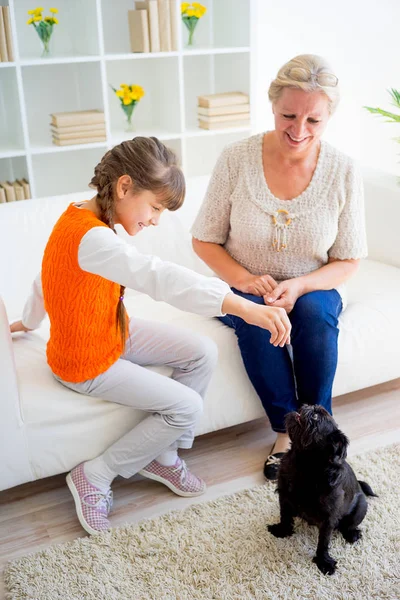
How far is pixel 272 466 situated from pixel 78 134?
6.34 feet

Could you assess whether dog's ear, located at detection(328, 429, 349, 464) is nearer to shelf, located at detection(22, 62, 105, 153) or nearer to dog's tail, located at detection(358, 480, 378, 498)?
dog's tail, located at detection(358, 480, 378, 498)

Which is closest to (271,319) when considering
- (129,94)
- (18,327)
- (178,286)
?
(178,286)

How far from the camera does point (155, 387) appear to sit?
169cm

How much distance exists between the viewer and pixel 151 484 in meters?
1.89

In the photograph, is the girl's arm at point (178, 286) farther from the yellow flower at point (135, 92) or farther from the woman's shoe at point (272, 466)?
the yellow flower at point (135, 92)

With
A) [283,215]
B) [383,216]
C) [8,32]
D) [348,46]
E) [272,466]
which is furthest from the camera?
[348,46]

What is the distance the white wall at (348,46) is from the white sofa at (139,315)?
1.21 m

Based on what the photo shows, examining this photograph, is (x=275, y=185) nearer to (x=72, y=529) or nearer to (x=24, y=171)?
(x=72, y=529)

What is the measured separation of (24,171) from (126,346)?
5.62ft

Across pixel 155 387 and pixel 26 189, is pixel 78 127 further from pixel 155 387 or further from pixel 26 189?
pixel 155 387

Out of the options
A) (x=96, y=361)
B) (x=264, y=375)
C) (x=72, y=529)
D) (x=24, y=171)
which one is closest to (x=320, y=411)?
(x=264, y=375)

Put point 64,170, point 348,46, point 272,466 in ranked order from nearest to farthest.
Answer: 1. point 272,466
2. point 64,170
3. point 348,46

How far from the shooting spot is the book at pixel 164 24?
306 cm

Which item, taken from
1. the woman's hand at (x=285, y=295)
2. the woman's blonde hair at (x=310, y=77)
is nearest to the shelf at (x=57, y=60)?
the woman's blonde hair at (x=310, y=77)
